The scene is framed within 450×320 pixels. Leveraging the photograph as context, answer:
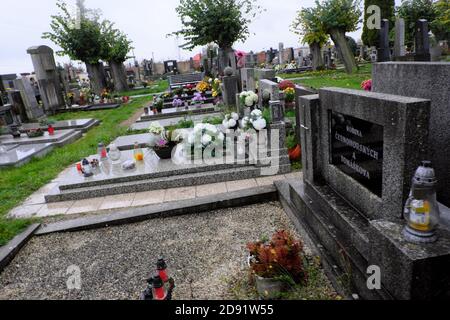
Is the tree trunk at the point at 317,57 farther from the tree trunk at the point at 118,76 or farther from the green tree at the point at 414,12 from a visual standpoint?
the tree trunk at the point at 118,76

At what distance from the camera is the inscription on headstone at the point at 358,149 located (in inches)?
112

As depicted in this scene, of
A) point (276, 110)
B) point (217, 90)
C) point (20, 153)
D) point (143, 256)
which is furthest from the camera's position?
point (217, 90)

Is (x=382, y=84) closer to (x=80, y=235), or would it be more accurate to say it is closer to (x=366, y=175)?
(x=366, y=175)

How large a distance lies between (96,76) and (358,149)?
2243 cm

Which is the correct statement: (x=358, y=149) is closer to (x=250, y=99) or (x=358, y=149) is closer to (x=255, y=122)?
(x=255, y=122)

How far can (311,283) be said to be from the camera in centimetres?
300

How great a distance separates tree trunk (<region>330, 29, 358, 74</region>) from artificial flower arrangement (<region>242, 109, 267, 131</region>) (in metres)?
18.1

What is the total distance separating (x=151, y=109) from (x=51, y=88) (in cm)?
784

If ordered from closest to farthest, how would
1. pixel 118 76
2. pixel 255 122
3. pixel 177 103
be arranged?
pixel 255 122
pixel 177 103
pixel 118 76

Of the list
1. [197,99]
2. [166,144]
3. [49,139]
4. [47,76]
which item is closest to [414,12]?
[197,99]

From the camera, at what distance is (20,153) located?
894cm

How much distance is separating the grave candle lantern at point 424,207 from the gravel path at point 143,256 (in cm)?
167

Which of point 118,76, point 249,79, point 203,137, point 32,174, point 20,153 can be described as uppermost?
point 118,76

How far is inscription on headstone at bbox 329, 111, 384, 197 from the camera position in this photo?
2.85 metres
